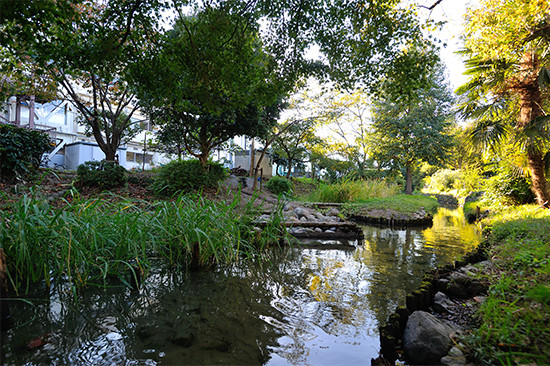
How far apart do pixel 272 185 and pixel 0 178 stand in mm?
10234

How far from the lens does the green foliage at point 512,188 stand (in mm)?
8969

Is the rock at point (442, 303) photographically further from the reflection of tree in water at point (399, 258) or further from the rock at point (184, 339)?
the rock at point (184, 339)

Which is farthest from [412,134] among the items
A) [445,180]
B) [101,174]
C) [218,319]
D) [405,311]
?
[218,319]

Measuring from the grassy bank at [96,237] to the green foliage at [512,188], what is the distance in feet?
32.9

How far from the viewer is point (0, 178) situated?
7.12 meters

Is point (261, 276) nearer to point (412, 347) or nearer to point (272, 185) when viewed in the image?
point (412, 347)

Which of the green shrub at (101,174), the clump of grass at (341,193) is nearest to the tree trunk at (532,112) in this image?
the clump of grass at (341,193)

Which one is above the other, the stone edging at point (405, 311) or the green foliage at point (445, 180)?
the green foliage at point (445, 180)

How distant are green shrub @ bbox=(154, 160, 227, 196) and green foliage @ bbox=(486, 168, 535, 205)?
1043cm

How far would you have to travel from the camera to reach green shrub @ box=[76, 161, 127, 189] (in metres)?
8.12

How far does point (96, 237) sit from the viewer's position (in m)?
2.70

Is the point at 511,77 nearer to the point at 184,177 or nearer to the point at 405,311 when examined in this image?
the point at 405,311

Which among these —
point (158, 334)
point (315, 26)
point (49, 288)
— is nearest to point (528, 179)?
point (315, 26)

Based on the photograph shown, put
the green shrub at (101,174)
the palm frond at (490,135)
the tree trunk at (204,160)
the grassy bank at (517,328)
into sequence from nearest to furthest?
1. the grassy bank at (517,328)
2. the palm frond at (490,135)
3. the green shrub at (101,174)
4. the tree trunk at (204,160)
